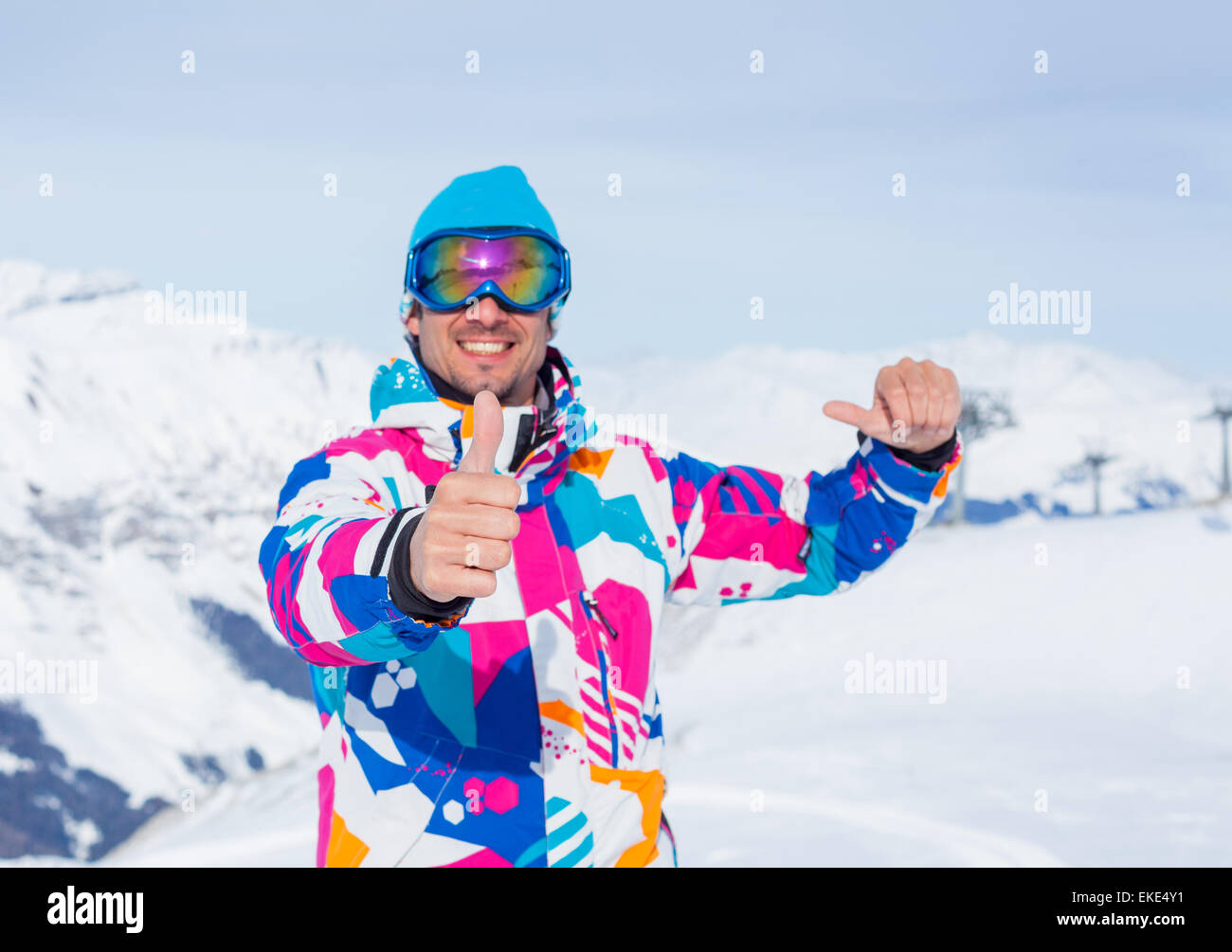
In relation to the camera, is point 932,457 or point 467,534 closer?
point 467,534

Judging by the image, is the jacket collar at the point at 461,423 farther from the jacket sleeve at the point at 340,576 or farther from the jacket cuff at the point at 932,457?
the jacket cuff at the point at 932,457

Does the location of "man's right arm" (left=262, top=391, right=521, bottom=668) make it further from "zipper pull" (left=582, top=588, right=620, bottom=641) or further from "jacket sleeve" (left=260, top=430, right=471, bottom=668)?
"zipper pull" (left=582, top=588, right=620, bottom=641)

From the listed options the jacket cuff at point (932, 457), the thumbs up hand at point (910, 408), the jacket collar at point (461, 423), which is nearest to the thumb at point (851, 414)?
the thumbs up hand at point (910, 408)

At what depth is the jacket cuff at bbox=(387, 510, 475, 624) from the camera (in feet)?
5.49

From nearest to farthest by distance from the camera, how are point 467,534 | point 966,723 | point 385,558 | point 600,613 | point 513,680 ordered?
point 467,534 → point 385,558 → point 513,680 → point 600,613 → point 966,723

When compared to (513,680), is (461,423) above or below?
above

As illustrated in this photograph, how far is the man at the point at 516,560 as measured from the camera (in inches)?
86.4

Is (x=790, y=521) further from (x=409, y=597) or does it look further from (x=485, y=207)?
(x=409, y=597)

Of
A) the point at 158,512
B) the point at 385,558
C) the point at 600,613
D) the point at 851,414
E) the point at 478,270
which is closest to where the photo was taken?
the point at 385,558

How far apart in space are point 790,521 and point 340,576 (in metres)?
1.51

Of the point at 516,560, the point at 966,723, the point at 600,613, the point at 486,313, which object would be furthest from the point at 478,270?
the point at 966,723

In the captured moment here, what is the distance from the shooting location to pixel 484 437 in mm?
1778
